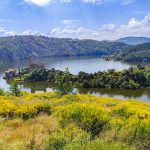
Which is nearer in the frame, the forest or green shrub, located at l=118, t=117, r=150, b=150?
green shrub, located at l=118, t=117, r=150, b=150

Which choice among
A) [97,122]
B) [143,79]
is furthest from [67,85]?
[143,79]

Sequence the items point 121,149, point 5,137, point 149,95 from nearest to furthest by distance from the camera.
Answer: point 121,149 → point 5,137 → point 149,95

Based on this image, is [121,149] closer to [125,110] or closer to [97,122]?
[97,122]

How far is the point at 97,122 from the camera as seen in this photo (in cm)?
1780

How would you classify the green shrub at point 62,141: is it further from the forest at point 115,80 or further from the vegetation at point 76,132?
the forest at point 115,80

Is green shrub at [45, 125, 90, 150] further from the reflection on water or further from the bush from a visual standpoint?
the reflection on water

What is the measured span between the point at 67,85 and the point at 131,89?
62264 mm

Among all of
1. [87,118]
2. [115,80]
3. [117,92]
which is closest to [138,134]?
[87,118]

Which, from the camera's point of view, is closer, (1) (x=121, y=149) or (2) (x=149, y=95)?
(1) (x=121, y=149)

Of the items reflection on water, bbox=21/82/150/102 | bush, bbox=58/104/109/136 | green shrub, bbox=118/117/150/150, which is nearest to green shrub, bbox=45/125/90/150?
green shrub, bbox=118/117/150/150

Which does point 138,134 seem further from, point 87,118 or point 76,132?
point 76,132

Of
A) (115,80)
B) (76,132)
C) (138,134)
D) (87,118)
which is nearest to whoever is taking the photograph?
(76,132)

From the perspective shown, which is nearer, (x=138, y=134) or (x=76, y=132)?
(x=76, y=132)

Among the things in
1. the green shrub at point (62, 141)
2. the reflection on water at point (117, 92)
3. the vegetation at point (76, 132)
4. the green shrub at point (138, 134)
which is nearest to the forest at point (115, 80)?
the reflection on water at point (117, 92)
